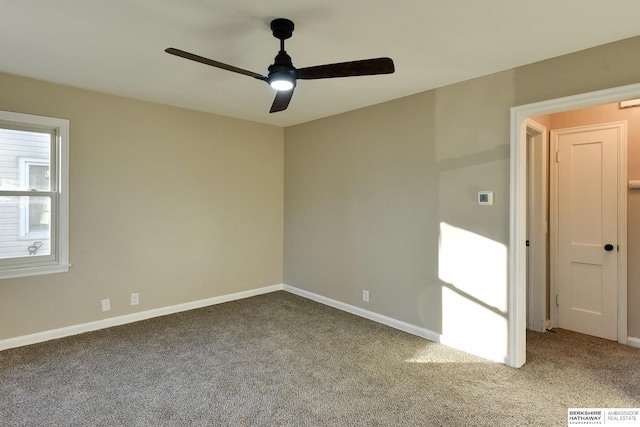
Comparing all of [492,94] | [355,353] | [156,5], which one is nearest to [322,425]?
[355,353]

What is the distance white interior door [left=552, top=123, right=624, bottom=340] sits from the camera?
3.36 m

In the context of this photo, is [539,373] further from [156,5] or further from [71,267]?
[71,267]

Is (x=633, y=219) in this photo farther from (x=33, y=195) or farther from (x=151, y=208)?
(x=33, y=195)

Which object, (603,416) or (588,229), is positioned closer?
(603,416)

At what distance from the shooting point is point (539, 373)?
8.91ft

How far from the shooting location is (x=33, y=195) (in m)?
3.27

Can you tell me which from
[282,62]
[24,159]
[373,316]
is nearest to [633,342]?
[373,316]

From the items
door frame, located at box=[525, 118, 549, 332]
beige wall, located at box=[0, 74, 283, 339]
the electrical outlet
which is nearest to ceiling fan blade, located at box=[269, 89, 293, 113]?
beige wall, located at box=[0, 74, 283, 339]

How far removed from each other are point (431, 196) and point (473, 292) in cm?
99

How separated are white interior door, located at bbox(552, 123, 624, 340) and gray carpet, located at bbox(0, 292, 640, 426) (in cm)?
31

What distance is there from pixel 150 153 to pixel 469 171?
3451 mm

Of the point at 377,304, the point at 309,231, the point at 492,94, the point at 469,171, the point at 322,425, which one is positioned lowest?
the point at 322,425

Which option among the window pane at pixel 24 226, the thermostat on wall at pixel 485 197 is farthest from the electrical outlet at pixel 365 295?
the window pane at pixel 24 226

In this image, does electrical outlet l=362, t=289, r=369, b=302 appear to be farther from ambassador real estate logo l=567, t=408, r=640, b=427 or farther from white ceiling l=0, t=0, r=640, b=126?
white ceiling l=0, t=0, r=640, b=126
